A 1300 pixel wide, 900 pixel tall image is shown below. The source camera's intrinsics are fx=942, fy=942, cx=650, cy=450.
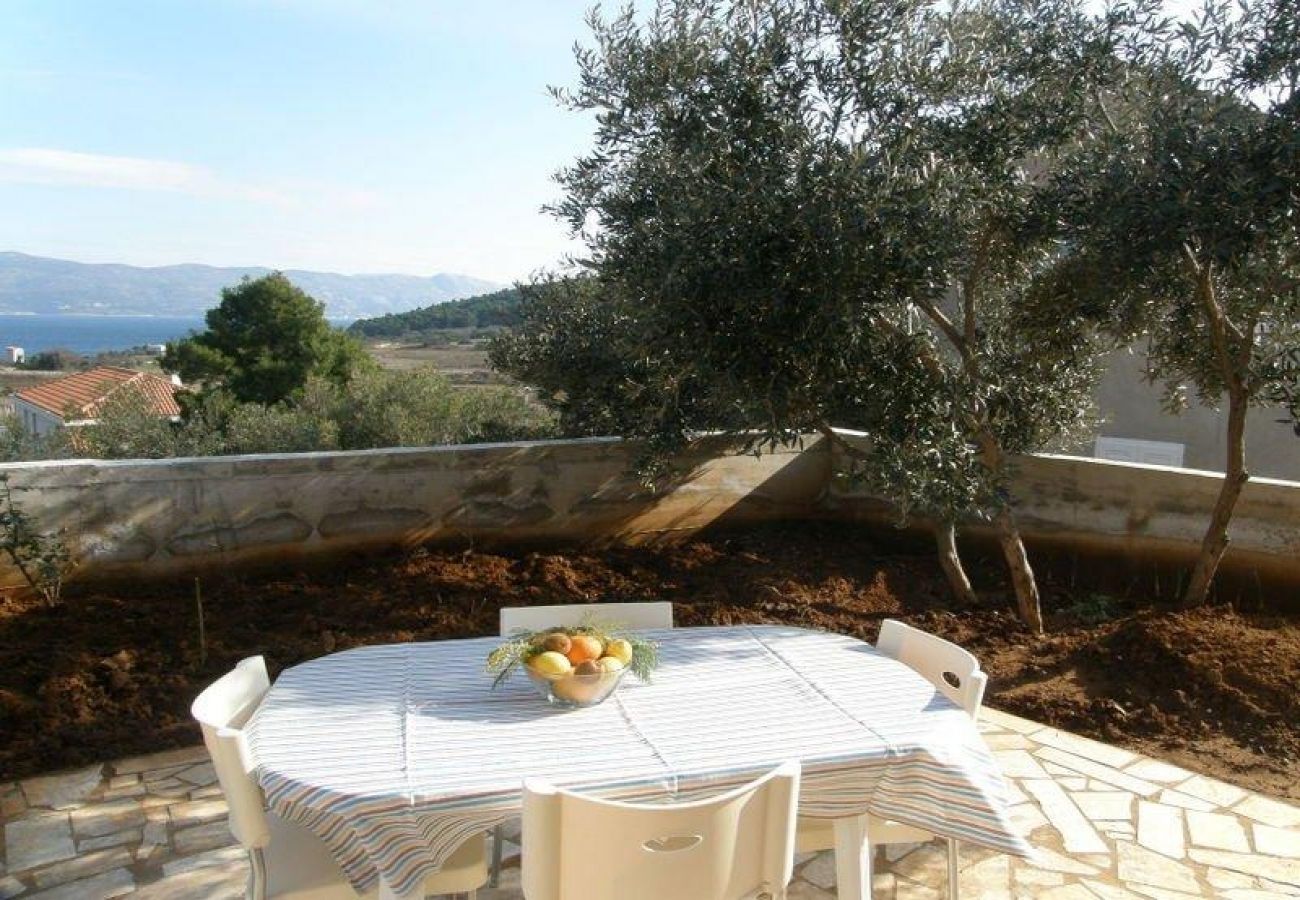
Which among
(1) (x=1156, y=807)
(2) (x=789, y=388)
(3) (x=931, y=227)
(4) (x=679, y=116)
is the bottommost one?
(1) (x=1156, y=807)

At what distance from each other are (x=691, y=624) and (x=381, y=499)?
6.61ft

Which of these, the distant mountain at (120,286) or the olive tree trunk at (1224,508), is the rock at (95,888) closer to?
the olive tree trunk at (1224,508)

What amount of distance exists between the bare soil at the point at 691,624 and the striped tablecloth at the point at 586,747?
190 cm

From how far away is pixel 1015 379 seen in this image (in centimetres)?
521

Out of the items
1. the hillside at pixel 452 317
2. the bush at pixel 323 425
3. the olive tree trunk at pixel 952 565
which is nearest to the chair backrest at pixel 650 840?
the olive tree trunk at pixel 952 565

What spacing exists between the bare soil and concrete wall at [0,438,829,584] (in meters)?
0.18

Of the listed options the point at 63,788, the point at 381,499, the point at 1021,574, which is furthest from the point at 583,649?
the point at 381,499

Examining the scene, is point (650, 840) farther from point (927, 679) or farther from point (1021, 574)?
point (1021, 574)

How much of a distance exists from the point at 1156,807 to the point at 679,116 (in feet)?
11.3

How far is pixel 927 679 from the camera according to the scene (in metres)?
2.88

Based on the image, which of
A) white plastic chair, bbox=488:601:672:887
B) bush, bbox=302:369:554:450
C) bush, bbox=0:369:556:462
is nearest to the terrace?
white plastic chair, bbox=488:601:672:887

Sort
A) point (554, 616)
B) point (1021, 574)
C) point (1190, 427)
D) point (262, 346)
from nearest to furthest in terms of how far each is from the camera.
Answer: point (554, 616) < point (1021, 574) < point (1190, 427) < point (262, 346)

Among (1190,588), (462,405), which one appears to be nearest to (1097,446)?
(1190,588)

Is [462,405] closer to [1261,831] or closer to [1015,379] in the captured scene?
[1015,379]
